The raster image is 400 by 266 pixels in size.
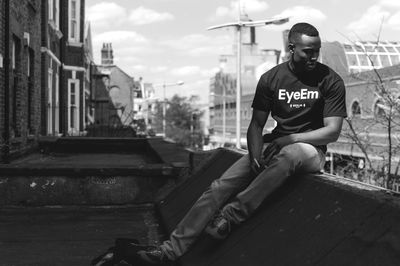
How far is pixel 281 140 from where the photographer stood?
3730 millimetres

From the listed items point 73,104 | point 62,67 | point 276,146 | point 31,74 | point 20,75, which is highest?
point 62,67

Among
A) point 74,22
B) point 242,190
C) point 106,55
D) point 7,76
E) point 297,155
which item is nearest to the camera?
point 297,155

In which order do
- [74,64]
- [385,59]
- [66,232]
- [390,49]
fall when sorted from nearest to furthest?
[66,232] → [74,64] → [385,59] → [390,49]

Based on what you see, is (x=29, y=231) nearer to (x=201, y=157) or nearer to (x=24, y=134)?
(x=201, y=157)

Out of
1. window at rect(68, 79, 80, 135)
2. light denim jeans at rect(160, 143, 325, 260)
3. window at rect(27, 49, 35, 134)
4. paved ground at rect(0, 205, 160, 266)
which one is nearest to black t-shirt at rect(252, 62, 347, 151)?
light denim jeans at rect(160, 143, 325, 260)

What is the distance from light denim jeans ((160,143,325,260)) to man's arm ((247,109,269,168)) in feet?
0.44

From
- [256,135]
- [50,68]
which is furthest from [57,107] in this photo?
[256,135]

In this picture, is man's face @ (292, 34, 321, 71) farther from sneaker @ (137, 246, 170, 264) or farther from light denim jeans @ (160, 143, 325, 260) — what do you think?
sneaker @ (137, 246, 170, 264)

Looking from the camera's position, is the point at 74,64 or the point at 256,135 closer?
the point at 256,135

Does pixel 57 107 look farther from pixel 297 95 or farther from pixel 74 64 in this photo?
pixel 297 95

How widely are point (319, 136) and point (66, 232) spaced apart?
3.20 meters

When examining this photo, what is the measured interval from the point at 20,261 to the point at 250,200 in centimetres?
217

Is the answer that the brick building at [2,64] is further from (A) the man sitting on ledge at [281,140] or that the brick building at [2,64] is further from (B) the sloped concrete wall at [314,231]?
(B) the sloped concrete wall at [314,231]

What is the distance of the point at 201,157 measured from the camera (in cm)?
707
